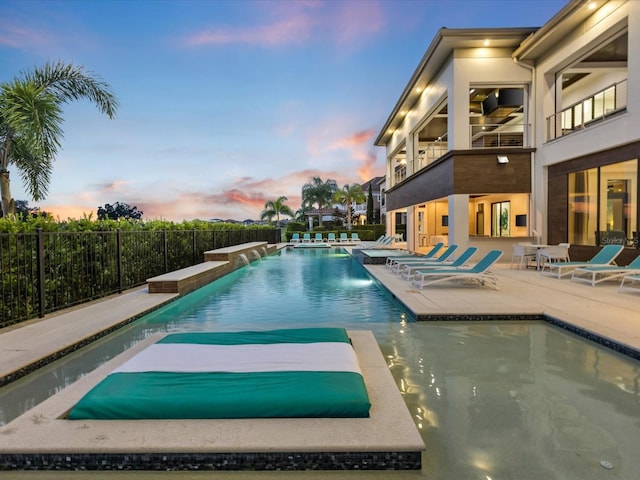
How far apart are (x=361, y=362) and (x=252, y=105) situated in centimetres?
Answer: 2751

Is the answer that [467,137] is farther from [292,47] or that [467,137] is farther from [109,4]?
[109,4]

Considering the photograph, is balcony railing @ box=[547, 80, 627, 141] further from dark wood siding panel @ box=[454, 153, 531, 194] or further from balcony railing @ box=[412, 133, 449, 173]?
balcony railing @ box=[412, 133, 449, 173]

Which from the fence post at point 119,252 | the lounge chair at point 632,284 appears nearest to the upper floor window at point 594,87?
the lounge chair at point 632,284

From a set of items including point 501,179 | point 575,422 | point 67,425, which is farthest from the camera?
point 501,179

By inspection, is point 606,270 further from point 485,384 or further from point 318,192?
point 318,192

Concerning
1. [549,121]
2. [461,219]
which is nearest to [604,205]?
[549,121]

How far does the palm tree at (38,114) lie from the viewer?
8.27m

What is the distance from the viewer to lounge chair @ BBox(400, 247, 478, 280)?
10156 millimetres

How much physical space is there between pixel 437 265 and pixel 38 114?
1023 cm

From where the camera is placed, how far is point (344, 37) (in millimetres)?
22859

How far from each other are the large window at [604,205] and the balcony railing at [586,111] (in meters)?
1.86

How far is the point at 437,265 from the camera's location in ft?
35.5

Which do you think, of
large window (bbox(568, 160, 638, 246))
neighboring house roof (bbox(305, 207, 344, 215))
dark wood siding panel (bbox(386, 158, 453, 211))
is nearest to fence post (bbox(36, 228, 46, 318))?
dark wood siding panel (bbox(386, 158, 453, 211))

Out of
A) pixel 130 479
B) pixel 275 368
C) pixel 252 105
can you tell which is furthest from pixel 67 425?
pixel 252 105
